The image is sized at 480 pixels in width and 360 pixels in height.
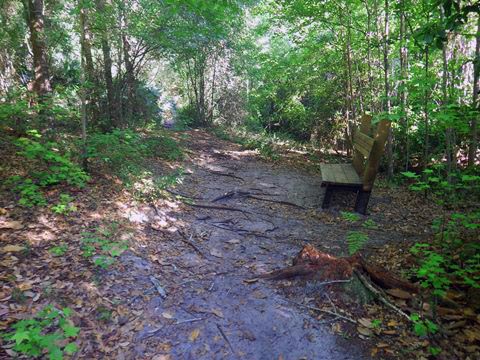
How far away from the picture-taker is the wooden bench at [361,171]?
226 inches

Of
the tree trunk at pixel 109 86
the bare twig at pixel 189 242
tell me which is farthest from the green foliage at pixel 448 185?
the tree trunk at pixel 109 86

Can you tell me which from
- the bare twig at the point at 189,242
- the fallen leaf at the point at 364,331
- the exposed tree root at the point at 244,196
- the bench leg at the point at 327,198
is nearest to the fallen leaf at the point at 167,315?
the bare twig at the point at 189,242

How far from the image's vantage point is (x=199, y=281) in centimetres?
386

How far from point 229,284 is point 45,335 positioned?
1.86 m

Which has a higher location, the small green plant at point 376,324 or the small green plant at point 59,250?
the small green plant at point 59,250

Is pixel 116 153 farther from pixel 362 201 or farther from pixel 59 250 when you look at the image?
pixel 362 201

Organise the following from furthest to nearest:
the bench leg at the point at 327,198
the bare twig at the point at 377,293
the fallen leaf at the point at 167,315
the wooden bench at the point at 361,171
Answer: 1. the bench leg at the point at 327,198
2. the wooden bench at the point at 361,171
3. the fallen leaf at the point at 167,315
4. the bare twig at the point at 377,293

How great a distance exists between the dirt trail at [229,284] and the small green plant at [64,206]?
1.14 meters

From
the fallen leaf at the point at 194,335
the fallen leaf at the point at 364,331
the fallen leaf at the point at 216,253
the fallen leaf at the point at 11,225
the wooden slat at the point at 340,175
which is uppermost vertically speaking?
the wooden slat at the point at 340,175

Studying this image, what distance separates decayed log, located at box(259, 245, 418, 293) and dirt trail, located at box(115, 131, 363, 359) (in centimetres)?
19

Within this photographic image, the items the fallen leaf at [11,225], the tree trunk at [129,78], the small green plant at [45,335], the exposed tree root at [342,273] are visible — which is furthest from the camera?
the tree trunk at [129,78]

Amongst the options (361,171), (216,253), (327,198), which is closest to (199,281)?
(216,253)

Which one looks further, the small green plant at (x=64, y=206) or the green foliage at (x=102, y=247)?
the small green plant at (x=64, y=206)

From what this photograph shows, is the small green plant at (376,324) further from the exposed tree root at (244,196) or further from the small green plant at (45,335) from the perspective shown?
the exposed tree root at (244,196)
